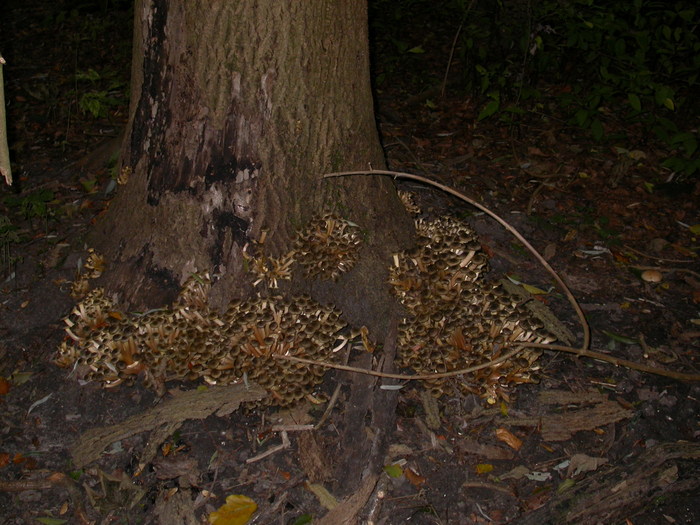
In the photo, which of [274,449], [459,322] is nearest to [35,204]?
[274,449]

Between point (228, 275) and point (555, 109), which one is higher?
point (555, 109)

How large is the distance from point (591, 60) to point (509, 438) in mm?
4633

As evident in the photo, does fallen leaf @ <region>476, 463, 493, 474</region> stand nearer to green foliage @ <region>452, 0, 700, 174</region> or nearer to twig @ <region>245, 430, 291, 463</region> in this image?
twig @ <region>245, 430, 291, 463</region>

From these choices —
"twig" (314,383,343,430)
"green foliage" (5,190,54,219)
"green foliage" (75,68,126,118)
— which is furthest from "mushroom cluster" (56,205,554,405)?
"green foliage" (75,68,126,118)

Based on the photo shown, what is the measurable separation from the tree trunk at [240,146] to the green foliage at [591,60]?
8.22 ft

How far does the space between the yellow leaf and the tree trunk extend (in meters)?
1.20

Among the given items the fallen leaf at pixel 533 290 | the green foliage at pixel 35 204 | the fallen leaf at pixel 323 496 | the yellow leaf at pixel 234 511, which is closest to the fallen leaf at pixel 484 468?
the fallen leaf at pixel 323 496

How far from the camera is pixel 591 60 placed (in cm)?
621

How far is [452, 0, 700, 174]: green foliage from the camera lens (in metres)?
5.91

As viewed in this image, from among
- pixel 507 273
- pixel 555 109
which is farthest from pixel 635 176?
pixel 507 273

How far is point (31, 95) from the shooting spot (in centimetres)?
699

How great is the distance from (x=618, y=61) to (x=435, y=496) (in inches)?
213

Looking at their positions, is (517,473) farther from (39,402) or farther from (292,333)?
(39,402)

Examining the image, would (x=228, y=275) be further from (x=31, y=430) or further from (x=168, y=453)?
(x=31, y=430)
